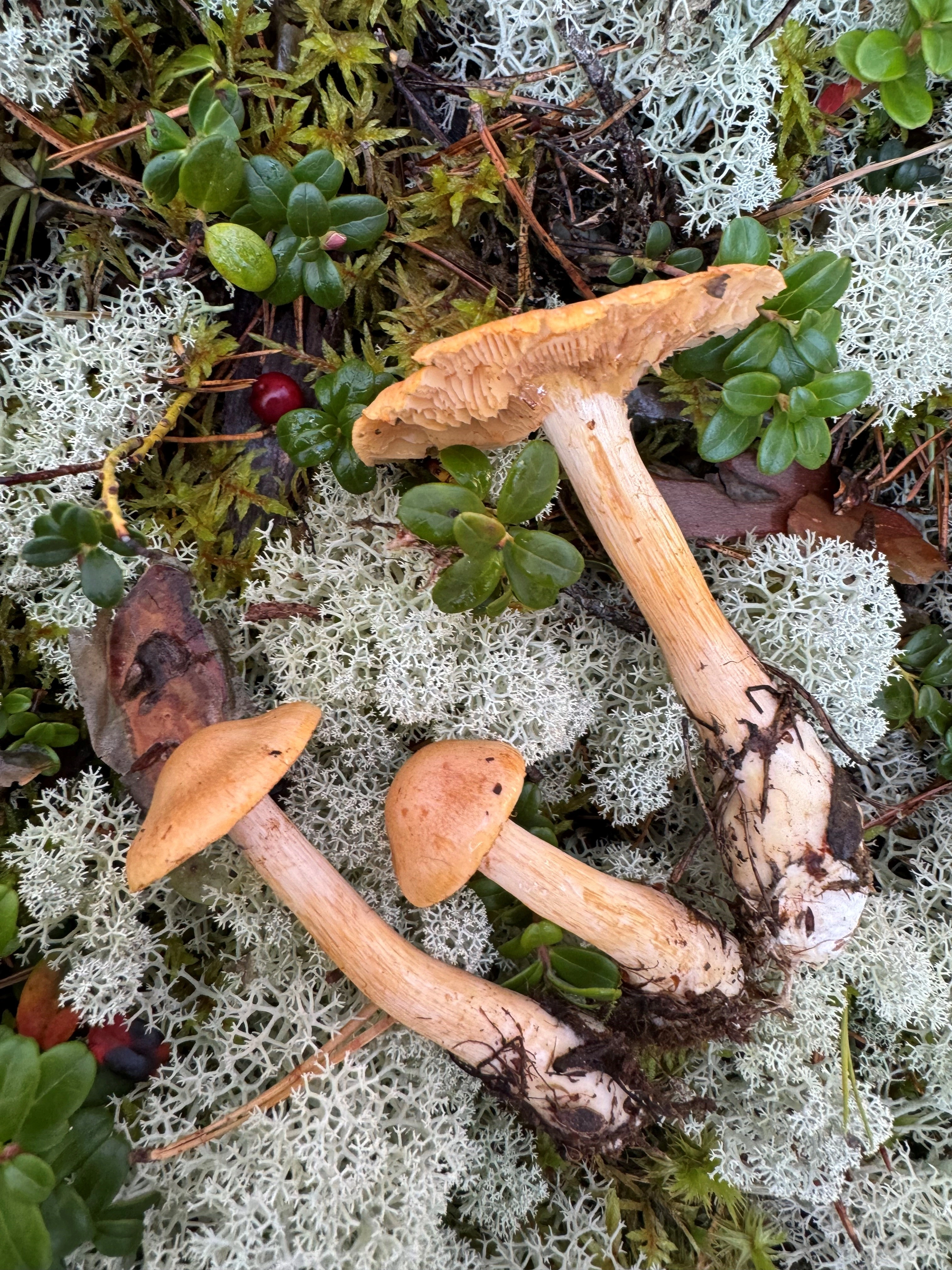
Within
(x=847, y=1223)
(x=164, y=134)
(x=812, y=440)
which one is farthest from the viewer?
(x=847, y=1223)

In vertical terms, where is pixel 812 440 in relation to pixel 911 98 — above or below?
below

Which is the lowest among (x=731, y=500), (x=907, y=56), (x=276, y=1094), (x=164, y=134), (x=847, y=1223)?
(x=847, y=1223)

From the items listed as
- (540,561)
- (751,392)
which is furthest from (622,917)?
(751,392)

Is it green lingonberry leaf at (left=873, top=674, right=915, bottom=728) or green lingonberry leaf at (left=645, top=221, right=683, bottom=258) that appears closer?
green lingonberry leaf at (left=645, top=221, right=683, bottom=258)

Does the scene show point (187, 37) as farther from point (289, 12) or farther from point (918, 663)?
point (918, 663)

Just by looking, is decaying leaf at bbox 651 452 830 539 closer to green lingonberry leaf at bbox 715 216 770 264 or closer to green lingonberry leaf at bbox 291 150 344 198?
green lingonberry leaf at bbox 715 216 770 264

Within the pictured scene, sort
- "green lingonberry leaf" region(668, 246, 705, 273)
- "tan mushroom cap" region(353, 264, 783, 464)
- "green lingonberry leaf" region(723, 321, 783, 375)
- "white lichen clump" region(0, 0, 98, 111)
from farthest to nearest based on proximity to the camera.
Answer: "green lingonberry leaf" region(668, 246, 705, 273) → "green lingonberry leaf" region(723, 321, 783, 375) → "white lichen clump" region(0, 0, 98, 111) → "tan mushroom cap" region(353, 264, 783, 464)

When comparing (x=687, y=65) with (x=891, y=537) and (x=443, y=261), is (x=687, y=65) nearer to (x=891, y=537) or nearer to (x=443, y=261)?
(x=443, y=261)

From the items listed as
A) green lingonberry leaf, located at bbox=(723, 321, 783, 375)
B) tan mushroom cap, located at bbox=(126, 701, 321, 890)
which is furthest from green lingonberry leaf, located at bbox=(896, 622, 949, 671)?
tan mushroom cap, located at bbox=(126, 701, 321, 890)
